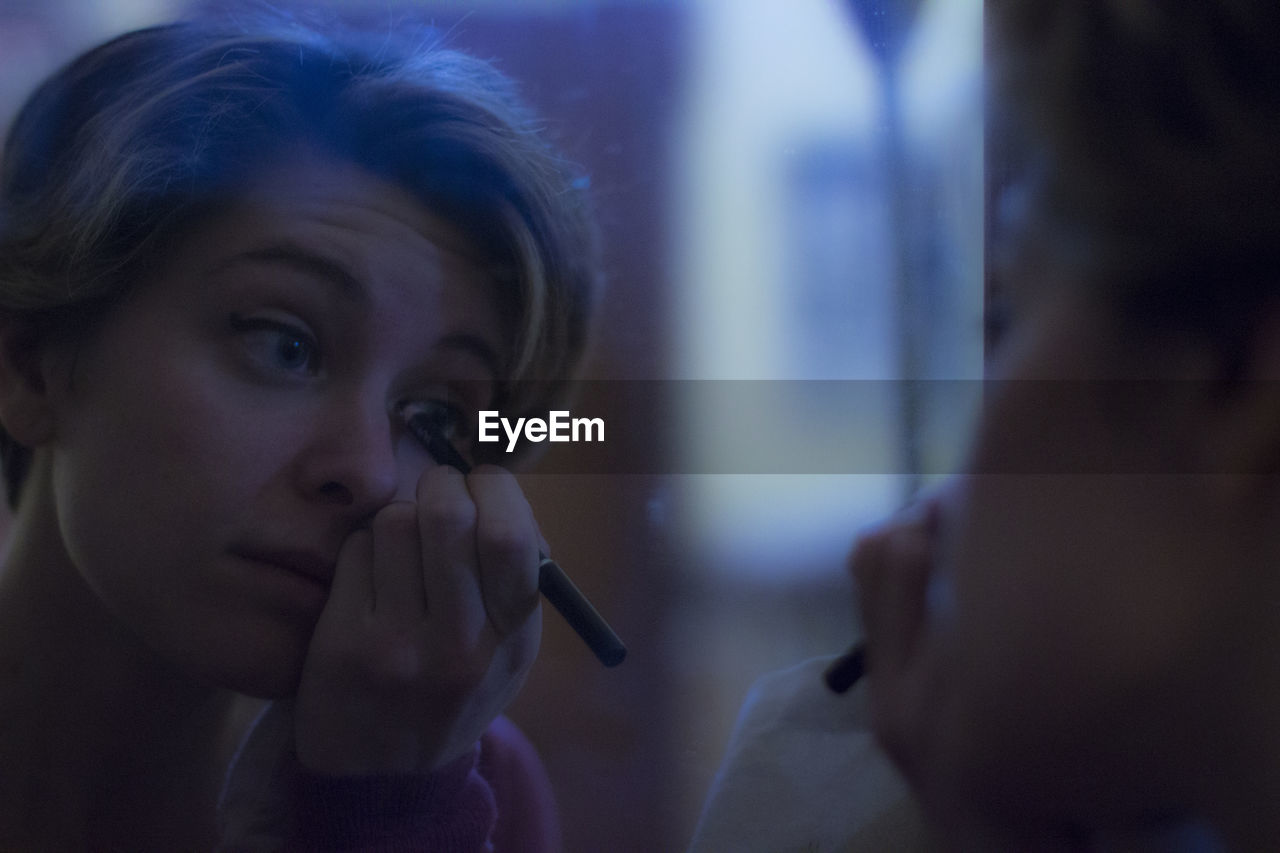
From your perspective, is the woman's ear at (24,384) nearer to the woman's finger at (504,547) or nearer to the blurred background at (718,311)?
the blurred background at (718,311)

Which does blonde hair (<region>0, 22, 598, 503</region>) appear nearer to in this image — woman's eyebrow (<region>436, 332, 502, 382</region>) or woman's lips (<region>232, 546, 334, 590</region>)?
woman's eyebrow (<region>436, 332, 502, 382</region>)

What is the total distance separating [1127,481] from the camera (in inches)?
19.7

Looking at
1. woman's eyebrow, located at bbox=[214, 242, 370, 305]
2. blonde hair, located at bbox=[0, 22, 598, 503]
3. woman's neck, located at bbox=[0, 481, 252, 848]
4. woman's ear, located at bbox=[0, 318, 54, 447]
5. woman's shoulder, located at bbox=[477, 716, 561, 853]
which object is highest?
blonde hair, located at bbox=[0, 22, 598, 503]

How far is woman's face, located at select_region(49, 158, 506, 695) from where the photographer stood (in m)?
0.53

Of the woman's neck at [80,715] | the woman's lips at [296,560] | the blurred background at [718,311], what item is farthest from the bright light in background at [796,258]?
the woman's neck at [80,715]

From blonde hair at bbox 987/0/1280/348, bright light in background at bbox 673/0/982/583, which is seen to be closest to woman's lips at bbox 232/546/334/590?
bright light in background at bbox 673/0/982/583

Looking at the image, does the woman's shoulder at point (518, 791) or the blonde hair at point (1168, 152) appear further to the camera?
the woman's shoulder at point (518, 791)

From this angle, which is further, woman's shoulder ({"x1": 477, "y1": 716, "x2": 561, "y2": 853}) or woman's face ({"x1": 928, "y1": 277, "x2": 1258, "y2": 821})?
woman's shoulder ({"x1": 477, "y1": 716, "x2": 561, "y2": 853})

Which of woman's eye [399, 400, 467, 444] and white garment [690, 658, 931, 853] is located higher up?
woman's eye [399, 400, 467, 444]

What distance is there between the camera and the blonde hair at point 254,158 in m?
0.56

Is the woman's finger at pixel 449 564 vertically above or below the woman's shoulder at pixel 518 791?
above

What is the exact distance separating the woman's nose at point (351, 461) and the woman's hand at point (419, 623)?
2cm

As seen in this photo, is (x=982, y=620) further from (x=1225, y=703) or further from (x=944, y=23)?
(x=944, y=23)

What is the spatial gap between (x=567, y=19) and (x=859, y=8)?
197mm
